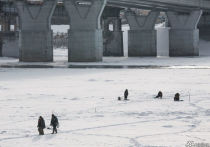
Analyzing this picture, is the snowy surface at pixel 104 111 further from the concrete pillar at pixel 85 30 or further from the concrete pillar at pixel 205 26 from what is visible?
the concrete pillar at pixel 205 26

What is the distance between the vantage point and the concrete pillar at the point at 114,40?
99938mm

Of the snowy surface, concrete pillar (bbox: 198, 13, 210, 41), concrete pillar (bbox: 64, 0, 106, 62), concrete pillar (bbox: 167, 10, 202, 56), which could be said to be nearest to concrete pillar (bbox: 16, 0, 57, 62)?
concrete pillar (bbox: 64, 0, 106, 62)

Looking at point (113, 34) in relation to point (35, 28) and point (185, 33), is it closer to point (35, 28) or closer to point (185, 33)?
point (185, 33)

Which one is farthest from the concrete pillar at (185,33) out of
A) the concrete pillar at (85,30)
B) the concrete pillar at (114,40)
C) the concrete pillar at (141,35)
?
the concrete pillar at (85,30)

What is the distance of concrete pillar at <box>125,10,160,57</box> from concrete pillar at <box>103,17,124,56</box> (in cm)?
479

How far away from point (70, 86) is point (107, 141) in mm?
20731

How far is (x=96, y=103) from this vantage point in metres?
29.4

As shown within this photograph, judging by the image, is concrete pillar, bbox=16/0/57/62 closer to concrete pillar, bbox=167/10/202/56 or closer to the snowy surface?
the snowy surface

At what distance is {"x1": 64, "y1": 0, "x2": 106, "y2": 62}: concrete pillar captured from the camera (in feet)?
232

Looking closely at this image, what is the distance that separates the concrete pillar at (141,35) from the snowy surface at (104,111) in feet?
159

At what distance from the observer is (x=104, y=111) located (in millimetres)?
26250

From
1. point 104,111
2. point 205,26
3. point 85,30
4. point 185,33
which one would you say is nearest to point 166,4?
point 185,33

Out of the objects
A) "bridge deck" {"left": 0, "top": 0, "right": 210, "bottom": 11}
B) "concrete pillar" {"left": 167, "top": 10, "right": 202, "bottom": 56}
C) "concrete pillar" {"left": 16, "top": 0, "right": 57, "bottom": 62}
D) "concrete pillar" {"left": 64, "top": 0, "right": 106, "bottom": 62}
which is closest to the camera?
"concrete pillar" {"left": 64, "top": 0, "right": 106, "bottom": 62}

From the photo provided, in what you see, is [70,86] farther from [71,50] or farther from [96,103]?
[71,50]
